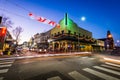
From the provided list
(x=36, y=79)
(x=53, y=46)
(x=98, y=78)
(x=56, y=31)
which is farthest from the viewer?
(x=56, y=31)

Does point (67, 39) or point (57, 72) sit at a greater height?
point (67, 39)

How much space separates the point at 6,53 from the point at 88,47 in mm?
33945

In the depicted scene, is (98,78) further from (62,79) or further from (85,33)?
(85,33)

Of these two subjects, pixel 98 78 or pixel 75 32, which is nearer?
pixel 98 78

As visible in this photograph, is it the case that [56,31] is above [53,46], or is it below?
above

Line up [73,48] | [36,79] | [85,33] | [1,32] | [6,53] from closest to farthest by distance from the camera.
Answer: [36,79], [1,32], [6,53], [73,48], [85,33]

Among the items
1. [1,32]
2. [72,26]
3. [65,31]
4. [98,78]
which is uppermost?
[72,26]

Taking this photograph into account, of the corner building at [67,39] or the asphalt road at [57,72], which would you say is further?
the corner building at [67,39]

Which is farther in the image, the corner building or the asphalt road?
the corner building

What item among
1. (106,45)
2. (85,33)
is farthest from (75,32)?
(106,45)

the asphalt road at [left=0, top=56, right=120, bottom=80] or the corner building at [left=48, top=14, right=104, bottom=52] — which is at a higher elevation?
the corner building at [left=48, top=14, right=104, bottom=52]

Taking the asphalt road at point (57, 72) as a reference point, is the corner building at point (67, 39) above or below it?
above

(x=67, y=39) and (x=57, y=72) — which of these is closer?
(x=57, y=72)

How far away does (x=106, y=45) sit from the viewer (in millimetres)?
70625
